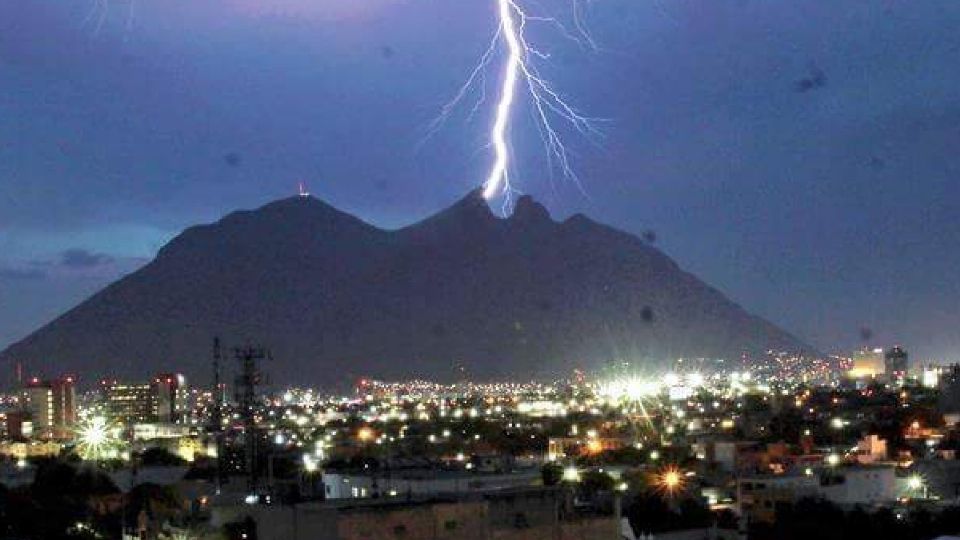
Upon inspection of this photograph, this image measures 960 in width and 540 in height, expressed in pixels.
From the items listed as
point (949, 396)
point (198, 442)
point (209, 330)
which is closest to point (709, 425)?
point (949, 396)

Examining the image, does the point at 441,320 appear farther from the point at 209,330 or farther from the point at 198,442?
the point at 198,442

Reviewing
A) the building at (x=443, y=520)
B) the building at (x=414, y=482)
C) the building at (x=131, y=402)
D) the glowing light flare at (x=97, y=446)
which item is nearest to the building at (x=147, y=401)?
the building at (x=131, y=402)

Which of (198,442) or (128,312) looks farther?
(128,312)

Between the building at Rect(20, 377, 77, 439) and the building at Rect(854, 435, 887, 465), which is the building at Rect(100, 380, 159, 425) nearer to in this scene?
the building at Rect(20, 377, 77, 439)

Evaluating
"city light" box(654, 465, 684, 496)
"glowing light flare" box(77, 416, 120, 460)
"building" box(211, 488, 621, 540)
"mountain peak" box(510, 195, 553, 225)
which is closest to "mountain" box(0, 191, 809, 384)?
"mountain peak" box(510, 195, 553, 225)

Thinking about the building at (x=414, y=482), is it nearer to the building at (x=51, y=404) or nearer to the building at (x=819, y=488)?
the building at (x=819, y=488)

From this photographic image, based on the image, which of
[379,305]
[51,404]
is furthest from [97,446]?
[379,305]
